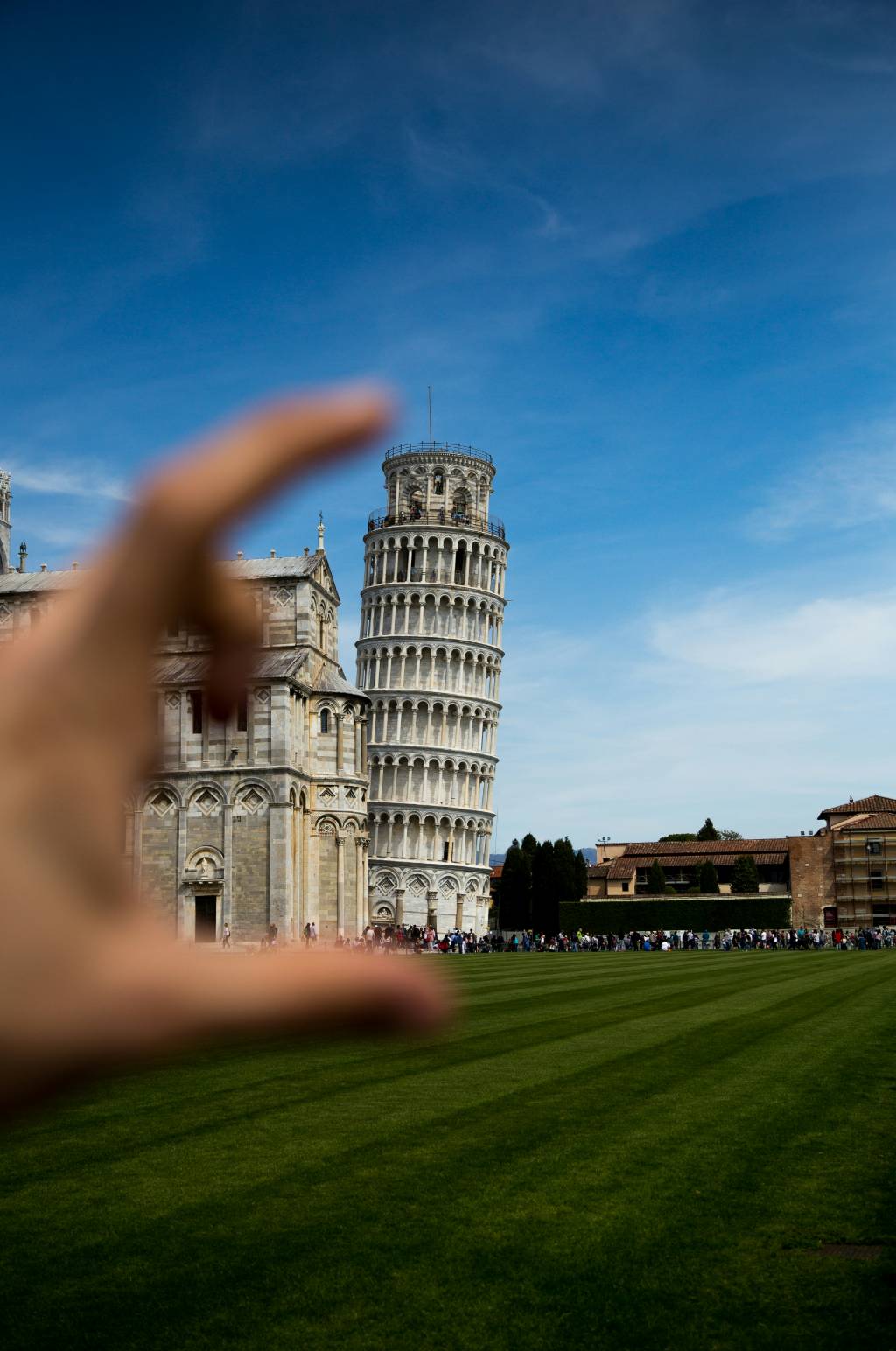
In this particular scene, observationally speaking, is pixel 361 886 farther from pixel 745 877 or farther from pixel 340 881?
pixel 745 877

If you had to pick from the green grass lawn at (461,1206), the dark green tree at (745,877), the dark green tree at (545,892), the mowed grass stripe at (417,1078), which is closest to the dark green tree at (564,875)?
the dark green tree at (545,892)

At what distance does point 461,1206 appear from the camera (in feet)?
33.8

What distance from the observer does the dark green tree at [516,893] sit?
110000 millimetres

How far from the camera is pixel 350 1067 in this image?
704 inches

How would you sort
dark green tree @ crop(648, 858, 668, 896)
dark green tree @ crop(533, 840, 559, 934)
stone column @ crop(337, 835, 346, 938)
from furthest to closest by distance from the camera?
1. dark green tree @ crop(648, 858, 668, 896)
2. dark green tree @ crop(533, 840, 559, 934)
3. stone column @ crop(337, 835, 346, 938)

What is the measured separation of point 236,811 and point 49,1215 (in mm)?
54859

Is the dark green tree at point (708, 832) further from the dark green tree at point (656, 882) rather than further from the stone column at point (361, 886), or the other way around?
the stone column at point (361, 886)

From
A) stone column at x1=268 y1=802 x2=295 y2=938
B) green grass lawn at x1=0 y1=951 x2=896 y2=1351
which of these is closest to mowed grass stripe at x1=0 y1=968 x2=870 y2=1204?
green grass lawn at x1=0 y1=951 x2=896 y2=1351

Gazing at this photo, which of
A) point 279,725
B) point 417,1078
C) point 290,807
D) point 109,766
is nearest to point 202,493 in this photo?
point 109,766

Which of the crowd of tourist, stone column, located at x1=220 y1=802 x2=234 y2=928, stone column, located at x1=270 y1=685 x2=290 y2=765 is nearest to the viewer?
stone column, located at x1=220 y1=802 x2=234 y2=928

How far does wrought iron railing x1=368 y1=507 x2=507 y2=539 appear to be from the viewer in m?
109

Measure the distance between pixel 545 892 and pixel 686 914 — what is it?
15938 millimetres

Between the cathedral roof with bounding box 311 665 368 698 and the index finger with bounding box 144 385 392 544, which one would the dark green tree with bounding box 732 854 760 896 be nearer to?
the cathedral roof with bounding box 311 665 368 698

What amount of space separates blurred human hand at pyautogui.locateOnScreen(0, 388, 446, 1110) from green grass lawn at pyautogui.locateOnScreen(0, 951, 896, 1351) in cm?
286
